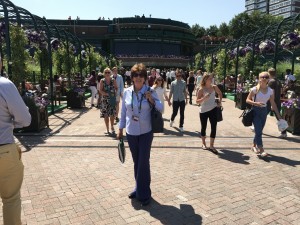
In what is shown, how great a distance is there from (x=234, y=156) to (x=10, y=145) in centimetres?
481

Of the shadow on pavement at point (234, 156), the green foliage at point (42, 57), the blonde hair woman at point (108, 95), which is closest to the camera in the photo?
the shadow on pavement at point (234, 156)

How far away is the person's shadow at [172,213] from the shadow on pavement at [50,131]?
385 cm

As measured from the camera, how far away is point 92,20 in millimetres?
68062

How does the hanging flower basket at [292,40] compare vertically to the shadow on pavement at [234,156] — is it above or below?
above

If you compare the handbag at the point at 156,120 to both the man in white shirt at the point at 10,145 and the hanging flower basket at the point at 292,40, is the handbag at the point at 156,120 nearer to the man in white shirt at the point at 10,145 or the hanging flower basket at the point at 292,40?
the man in white shirt at the point at 10,145

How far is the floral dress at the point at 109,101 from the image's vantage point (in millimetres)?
8619

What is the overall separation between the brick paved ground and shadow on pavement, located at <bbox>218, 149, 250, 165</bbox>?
2cm

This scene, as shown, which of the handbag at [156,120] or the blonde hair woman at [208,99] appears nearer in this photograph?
the handbag at [156,120]

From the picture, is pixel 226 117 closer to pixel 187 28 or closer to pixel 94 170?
pixel 94 170

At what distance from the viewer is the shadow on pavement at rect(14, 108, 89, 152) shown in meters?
7.79

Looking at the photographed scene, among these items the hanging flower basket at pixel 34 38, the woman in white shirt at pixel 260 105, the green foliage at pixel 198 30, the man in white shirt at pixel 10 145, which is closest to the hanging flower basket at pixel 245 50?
the hanging flower basket at pixel 34 38

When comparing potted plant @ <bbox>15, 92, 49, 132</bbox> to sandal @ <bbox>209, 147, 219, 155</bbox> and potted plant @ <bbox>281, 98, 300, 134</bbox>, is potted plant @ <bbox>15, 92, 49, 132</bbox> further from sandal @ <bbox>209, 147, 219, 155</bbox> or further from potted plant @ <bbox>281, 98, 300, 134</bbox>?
potted plant @ <bbox>281, 98, 300, 134</bbox>

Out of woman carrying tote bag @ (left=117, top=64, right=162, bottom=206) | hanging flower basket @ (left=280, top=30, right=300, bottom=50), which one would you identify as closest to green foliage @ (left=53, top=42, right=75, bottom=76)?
hanging flower basket @ (left=280, top=30, right=300, bottom=50)

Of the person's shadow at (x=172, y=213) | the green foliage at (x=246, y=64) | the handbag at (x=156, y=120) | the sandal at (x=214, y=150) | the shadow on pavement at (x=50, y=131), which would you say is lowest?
the person's shadow at (x=172, y=213)
